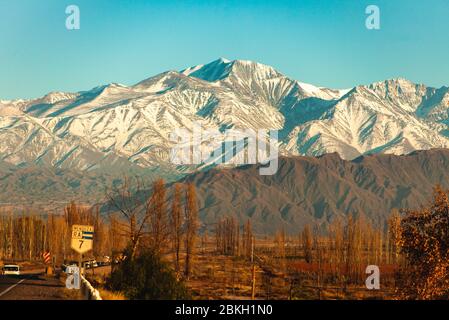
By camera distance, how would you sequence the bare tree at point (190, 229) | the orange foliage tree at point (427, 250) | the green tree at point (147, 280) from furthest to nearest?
the bare tree at point (190, 229)
the green tree at point (147, 280)
the orange foliage tree at point (427, 250)

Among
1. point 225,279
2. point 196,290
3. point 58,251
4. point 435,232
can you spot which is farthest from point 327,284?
point 435,232

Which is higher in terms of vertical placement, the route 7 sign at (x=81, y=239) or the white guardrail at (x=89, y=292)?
the route 7 sign at (x=81, y=239)

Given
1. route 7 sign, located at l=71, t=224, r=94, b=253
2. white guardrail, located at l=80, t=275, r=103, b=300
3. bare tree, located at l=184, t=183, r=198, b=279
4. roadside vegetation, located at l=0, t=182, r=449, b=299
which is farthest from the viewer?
bare tree, located at l=184, t=183, r=198, b=279

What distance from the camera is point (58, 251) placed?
143 m

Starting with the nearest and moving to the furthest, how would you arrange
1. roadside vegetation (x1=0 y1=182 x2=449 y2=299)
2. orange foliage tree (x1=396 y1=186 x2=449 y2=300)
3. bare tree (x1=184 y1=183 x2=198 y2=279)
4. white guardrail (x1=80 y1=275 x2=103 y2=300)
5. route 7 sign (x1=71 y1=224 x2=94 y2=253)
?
white guardrail (x1=80 y1=275 x2=103 y2=300) → orange foliage tree (x1=396 y1=186 x2=449 y2=300) → roadside vegetation (x1=0 y1=182 x2=449 y2=299) → route 7 sign (x1=71 y1=224 x2=94 y2=253) → bare tree (x1=184 y1=183 x2=198 y2=279)

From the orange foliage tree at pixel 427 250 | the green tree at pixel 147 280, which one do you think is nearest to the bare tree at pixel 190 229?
the green tree at pixel 147 280

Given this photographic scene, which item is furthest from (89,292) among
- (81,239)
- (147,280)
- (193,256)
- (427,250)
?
(193,256)

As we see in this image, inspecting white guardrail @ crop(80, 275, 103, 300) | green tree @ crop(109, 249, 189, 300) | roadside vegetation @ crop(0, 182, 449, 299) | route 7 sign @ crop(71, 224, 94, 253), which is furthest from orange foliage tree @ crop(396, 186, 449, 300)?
route 7 sign @ crop(71, 224, 94, 253)

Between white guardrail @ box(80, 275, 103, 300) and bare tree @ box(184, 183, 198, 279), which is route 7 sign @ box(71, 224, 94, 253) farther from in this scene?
bare tree @ box(184, 183, 198, 279)

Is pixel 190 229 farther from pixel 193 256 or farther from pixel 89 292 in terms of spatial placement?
pixel 89 292

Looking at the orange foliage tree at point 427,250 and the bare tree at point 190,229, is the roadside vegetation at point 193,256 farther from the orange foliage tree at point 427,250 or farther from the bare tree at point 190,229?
the bare tree at point 190,229

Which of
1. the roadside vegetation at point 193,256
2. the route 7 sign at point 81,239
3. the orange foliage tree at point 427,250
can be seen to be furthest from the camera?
the route 7 sign at point 81,239
